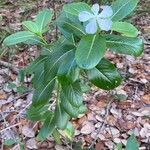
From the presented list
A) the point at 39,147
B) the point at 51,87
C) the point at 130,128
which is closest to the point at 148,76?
the point at 130,128

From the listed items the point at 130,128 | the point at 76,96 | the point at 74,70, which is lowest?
the point at 130,128

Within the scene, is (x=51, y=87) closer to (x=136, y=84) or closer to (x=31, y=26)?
(x=31, y=26)

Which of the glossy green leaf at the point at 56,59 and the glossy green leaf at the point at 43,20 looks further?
the glossy green leaf at the point at 43,20

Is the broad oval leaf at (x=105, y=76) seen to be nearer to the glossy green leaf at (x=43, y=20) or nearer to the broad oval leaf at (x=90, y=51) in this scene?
the broad oval leaf at (x=90, y=51)

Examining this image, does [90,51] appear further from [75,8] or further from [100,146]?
[100,146]

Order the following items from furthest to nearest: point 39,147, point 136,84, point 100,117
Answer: point 136,84
point 100,117
point 39,147

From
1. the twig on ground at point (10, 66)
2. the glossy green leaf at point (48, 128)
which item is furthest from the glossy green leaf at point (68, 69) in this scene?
the twig on ground at point (10, 66)
